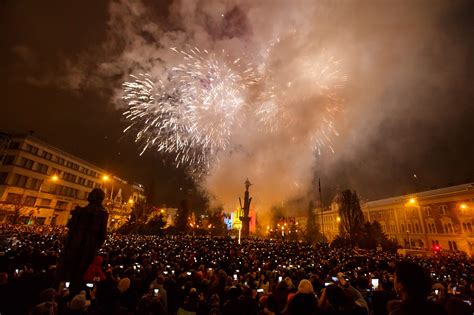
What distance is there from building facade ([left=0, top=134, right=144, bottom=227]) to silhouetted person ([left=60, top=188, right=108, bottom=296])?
3441 centimetres

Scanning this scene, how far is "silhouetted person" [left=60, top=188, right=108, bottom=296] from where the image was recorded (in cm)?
712

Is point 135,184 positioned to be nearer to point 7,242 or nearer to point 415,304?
point 7,242

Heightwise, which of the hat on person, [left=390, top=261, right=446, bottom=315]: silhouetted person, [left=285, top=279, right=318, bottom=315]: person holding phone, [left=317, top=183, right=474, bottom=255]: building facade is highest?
[left=317, top=183, right=474, bottom=255]: building facade

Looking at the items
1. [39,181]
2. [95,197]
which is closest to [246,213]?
[39,181]

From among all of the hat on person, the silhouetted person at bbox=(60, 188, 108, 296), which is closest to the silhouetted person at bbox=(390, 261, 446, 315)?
the hat on person

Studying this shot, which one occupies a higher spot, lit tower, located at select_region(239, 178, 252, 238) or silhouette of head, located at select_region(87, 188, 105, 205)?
lit tower, located at select_region(239, 178, 252, 238)

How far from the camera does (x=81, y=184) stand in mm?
69000

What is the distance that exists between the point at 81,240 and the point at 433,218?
71673 mm

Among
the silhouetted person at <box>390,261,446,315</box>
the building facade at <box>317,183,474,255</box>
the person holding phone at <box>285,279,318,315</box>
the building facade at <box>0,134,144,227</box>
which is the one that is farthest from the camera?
the building facade at <box>317,183,474,255</box>

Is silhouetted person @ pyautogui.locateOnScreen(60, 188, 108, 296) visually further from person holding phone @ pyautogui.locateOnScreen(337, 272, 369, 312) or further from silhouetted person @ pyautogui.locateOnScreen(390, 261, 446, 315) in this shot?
silhouetted person @ pyautogui.locateOnScreen(390, 261, 446, 315)

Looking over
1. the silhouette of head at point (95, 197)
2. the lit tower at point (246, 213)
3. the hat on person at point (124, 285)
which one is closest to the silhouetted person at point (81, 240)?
the silhouette of head at point (95, 197)

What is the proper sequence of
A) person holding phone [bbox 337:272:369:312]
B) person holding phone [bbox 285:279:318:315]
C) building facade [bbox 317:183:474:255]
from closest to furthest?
person holding phone [bbox 285:279:318:315]
person holding phone [bbox 337:272:369:312]
building facade [bbox 317:183:474:255]

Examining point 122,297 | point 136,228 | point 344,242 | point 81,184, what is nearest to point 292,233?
point 344,242

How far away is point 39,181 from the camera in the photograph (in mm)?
54312
